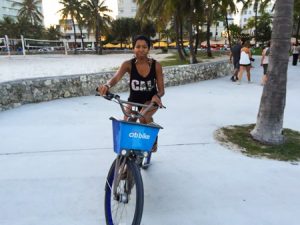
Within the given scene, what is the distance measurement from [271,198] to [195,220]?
1.01 m

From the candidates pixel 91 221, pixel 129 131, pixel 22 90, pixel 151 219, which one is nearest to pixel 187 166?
pixel 151 219

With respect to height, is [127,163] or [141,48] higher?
[141,48]

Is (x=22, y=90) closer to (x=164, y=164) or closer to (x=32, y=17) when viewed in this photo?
(x=164, y=164)

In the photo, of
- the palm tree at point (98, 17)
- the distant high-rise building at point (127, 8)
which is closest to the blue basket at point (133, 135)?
the palm tree at point (98, 17)

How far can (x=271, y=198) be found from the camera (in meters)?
3.15

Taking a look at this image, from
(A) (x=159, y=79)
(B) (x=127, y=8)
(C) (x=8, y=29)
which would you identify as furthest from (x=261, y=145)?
(B) (x=127, y=8)

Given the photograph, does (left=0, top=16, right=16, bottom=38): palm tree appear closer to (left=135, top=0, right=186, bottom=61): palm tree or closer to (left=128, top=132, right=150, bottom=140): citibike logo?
(left=135, top=0, right=186, bottom=61): palm tree

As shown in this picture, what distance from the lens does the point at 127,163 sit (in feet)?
8.05

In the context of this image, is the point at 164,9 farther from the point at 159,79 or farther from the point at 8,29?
the point at 8,29

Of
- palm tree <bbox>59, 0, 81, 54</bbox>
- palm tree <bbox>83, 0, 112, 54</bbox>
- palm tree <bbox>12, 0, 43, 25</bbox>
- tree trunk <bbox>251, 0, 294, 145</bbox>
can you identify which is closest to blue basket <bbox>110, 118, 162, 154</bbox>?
tree trunk <bbox>251, 0, 294, 145</bbox>

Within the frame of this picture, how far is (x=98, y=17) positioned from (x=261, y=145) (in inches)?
1582

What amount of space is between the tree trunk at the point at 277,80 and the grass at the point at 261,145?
6.4 inches

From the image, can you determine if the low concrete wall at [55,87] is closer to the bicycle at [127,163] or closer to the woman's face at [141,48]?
the woman's face at [141,48]

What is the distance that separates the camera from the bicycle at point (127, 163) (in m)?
2.25
